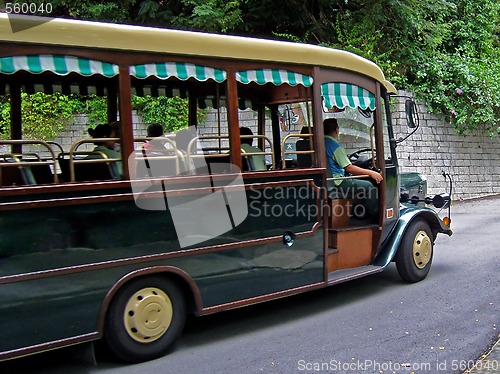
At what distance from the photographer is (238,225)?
5242mm

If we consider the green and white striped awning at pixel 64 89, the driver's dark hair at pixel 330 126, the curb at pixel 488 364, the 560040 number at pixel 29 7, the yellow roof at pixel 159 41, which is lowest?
the curb at pixel 488 364

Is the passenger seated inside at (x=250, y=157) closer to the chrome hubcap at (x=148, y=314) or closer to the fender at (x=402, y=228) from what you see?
the chrome hubcap at (x=148, y=314)

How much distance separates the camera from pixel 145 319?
478 cm

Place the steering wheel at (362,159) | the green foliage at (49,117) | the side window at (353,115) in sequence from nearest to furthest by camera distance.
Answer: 1. the side window at (353,115)
2. the steering wheel at (362,159)
3. the green foliage at (49,117)

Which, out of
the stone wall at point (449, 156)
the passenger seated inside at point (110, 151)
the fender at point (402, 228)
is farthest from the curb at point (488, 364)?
the stone wall at point (449, 156)

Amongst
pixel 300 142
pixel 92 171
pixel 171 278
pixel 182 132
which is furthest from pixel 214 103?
pixel 171 278

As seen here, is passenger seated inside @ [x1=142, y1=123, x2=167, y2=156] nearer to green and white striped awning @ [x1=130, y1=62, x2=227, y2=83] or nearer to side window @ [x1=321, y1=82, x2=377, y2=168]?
green and white striped awning @ [x1=130, y1=62, x2=227, y2=83]

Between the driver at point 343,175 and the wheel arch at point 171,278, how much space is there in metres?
2.06

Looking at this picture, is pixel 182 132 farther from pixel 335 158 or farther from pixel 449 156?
pixel 449 156

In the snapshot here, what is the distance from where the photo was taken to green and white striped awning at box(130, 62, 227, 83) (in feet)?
15.7

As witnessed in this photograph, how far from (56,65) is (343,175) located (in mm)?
3376

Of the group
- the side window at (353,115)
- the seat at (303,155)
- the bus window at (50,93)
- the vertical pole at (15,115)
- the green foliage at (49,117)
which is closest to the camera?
the bus window at (50,93)

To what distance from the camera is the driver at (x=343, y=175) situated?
6410 millimetres

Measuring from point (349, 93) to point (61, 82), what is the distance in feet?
9.49
